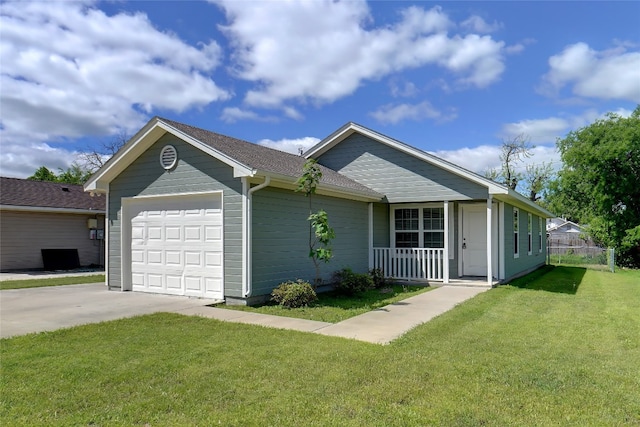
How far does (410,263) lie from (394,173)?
279 cm

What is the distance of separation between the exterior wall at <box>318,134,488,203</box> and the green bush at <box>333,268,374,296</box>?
134 inches

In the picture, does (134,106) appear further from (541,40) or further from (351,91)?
(541,40)

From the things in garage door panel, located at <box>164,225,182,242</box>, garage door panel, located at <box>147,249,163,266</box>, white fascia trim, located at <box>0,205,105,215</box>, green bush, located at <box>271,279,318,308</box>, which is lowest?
green bush, located at <box>271,279,318,308</box>

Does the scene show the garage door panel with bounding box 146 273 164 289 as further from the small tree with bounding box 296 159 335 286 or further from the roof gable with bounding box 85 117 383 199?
the small tree with bounding box 296 159 335 286

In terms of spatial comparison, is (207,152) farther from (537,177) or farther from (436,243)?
(537,177)

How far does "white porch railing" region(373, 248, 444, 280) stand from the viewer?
493 inches

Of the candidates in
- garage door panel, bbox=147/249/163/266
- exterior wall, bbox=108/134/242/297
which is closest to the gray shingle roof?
exterior wall, bbox=108/134/242/297

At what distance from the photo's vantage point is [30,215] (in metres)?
17.3

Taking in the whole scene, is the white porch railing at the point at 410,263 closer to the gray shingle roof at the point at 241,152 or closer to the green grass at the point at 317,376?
the gray shingle roof at the point at 241,152

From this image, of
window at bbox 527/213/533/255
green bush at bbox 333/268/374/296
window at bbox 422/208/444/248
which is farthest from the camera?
window at bbox 527/213/533/255

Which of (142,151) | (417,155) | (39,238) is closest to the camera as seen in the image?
(142,151)

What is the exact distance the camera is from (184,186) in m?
9.44

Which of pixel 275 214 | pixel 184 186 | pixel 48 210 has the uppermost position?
pixel 184 186

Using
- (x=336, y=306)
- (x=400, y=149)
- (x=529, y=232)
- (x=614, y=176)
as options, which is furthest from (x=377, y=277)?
(x=614, y=176)
